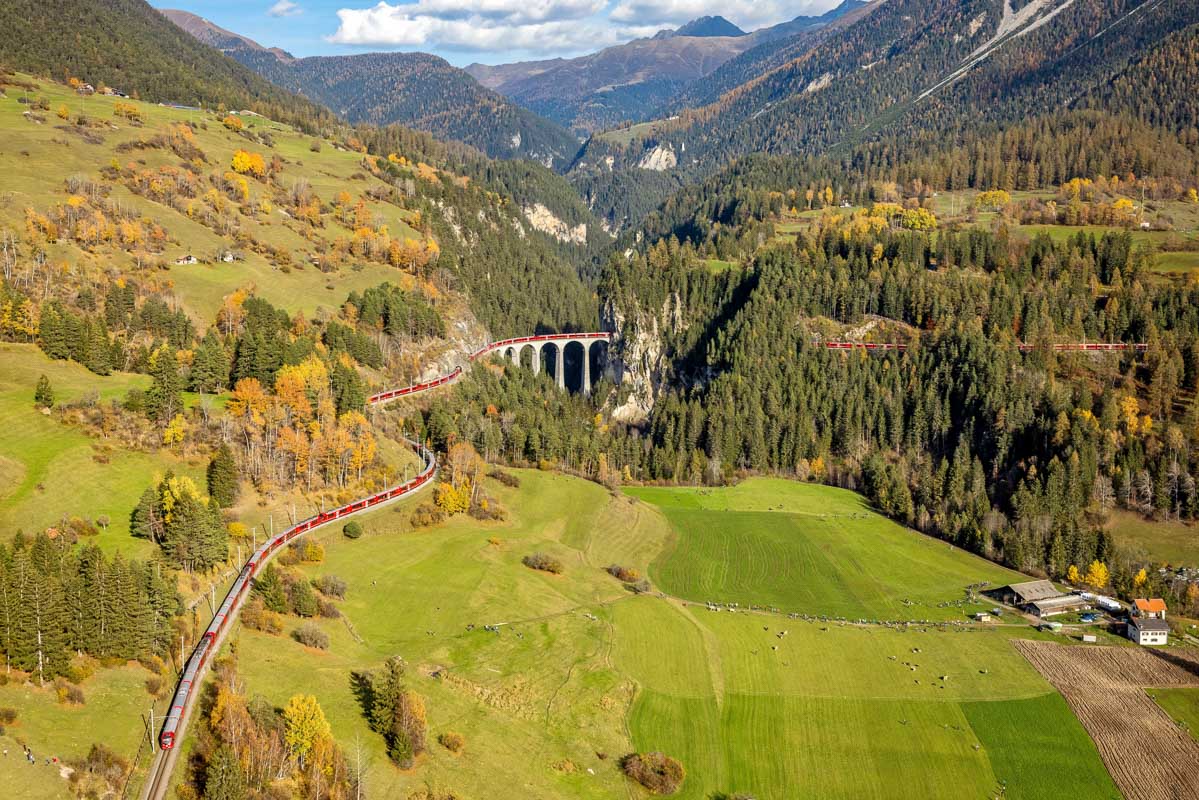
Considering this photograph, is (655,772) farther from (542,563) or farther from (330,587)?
(542,563)

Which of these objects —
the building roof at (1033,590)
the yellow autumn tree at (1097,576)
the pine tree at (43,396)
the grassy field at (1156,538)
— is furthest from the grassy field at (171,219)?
the grassy field at (1156,538)

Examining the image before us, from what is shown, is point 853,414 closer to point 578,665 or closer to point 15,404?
point 578,665

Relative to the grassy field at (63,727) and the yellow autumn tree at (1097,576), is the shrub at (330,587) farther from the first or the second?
the yellow autumn tree at (1097,576)

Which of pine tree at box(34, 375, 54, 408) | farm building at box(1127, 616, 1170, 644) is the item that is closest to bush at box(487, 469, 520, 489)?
pine tree at box(34, 375, 54, 408)

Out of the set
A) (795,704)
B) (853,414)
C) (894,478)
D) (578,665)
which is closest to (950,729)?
(795,704)

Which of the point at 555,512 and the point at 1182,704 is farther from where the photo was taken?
the point at 555,512

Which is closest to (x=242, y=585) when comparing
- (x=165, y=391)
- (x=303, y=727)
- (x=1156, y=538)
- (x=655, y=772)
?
(x=303, y=727)

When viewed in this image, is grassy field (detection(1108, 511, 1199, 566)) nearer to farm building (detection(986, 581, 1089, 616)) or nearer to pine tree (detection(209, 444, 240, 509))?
farm building (detection(986, 581, 1089, 616))
